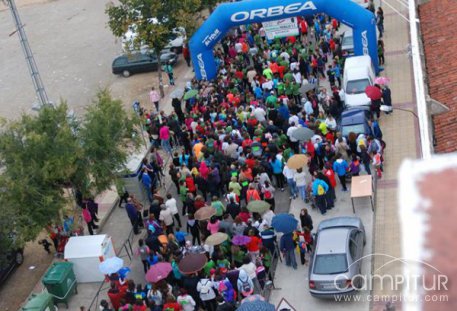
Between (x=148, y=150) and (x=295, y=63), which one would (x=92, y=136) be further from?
(x=295, y=63)

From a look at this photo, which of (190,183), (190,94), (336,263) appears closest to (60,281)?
(190,183)

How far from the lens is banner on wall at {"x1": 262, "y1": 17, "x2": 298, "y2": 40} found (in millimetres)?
26620

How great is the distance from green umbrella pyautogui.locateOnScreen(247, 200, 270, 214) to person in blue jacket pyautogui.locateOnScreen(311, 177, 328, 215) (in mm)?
1565

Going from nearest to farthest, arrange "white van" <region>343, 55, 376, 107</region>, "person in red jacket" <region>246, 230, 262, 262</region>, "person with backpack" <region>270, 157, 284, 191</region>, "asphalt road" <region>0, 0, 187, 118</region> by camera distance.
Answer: "person in red jacket" <region>246, 230, 262, 262</region>, "person with backpack" <region>270, 157, 284, 191</region>, "white van" <region>343, 55, 376, 107</region>, "asphalt road" <region>0, 0, 187, 118</region>

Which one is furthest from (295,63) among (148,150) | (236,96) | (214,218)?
(214,218)

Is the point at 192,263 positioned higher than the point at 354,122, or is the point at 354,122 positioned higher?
the point at 354,122

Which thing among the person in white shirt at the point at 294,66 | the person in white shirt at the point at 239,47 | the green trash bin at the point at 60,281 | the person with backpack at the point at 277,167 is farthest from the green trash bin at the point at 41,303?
the person in white shirt at the point at 239,47

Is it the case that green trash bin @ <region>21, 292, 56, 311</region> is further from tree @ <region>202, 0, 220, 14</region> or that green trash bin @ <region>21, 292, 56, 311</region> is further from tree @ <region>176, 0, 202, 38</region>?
tree @ <region>202, 0, 220, 14</region>

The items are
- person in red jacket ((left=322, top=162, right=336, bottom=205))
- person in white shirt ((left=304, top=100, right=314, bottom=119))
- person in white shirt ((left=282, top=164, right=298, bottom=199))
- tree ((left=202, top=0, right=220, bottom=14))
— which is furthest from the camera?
tree ((left=202, top=0, right=220, bottom=14))

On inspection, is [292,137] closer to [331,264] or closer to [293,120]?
[293,120]

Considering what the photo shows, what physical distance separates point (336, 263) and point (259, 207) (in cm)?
279

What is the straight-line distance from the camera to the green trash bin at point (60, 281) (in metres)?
16.2

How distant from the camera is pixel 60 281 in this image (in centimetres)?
→ 1612

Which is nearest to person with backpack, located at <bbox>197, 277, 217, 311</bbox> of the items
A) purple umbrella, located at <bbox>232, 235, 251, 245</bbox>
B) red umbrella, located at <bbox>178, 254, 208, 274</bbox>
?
red umbrella, located at <bbox>178, 254, 208, 274</bbox>
